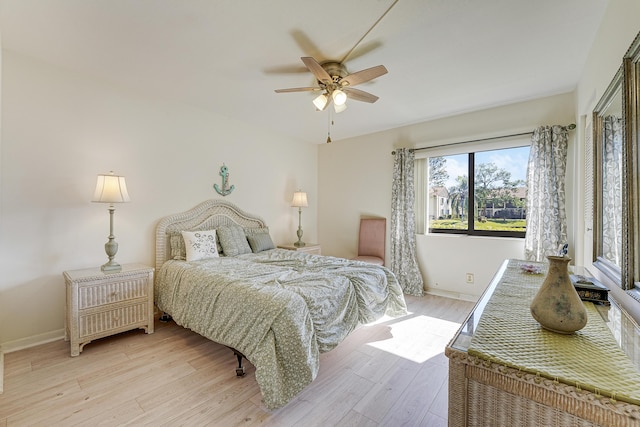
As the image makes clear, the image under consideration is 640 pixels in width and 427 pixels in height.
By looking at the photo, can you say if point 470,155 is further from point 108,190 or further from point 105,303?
point 105,303

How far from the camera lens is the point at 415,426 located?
1.59 m

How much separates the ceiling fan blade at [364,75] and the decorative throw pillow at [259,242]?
2303 mm

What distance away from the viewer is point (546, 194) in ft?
10.0

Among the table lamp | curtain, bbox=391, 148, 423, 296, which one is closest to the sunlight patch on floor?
curtain, bbox=391, 148, 423, 296

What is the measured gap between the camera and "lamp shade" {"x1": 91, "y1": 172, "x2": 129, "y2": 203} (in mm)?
2504

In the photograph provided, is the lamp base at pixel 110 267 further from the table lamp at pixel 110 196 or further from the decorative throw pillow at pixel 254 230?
the decorative throw pillow at pixel 254 230

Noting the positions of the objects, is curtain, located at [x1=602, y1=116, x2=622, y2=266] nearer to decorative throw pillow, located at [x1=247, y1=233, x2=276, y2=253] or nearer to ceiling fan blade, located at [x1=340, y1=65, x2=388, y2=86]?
ceiling fan blade, located at [x1=340, y1=65, x2=388, y2=86]

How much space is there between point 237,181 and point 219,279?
2.00m

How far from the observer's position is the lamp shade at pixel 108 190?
98.6 inches

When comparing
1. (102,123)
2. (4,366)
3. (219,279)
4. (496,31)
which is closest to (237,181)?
(102,123)

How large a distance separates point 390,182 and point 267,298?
3036 millimetres

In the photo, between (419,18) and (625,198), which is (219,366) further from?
(419,18)

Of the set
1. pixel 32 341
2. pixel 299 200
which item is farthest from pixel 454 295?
pixel 32 341

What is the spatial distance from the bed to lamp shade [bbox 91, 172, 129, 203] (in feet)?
2.24
